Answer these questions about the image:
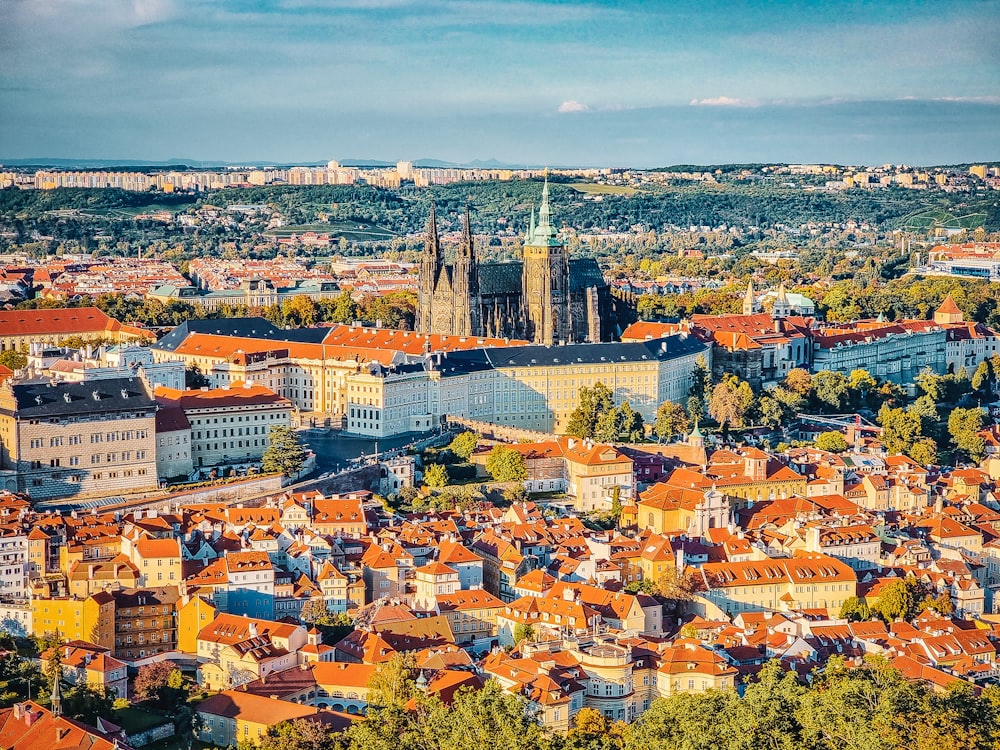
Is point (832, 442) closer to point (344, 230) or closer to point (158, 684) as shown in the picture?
point (158, 684)

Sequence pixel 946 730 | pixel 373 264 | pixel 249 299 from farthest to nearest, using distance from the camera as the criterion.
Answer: pixel 373 264
pixel 249 299
pixel 946 730

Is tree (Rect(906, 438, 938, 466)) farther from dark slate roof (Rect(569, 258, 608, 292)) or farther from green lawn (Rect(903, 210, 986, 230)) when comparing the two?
green lawn (Rect(903, 210, 986, 230))

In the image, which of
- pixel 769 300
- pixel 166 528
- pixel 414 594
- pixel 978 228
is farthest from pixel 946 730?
pixel 978 228

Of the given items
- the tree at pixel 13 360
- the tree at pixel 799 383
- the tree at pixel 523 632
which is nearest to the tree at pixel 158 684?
the tree at pixel 523 632

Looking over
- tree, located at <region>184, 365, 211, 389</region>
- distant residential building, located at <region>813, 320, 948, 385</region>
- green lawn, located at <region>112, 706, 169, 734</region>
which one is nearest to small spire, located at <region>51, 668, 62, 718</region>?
green lawn, located at <region>112, 706, 169, 734</region>

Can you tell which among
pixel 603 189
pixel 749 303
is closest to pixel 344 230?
pixel 603 189

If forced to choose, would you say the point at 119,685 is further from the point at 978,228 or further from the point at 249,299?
the point at 978,228
